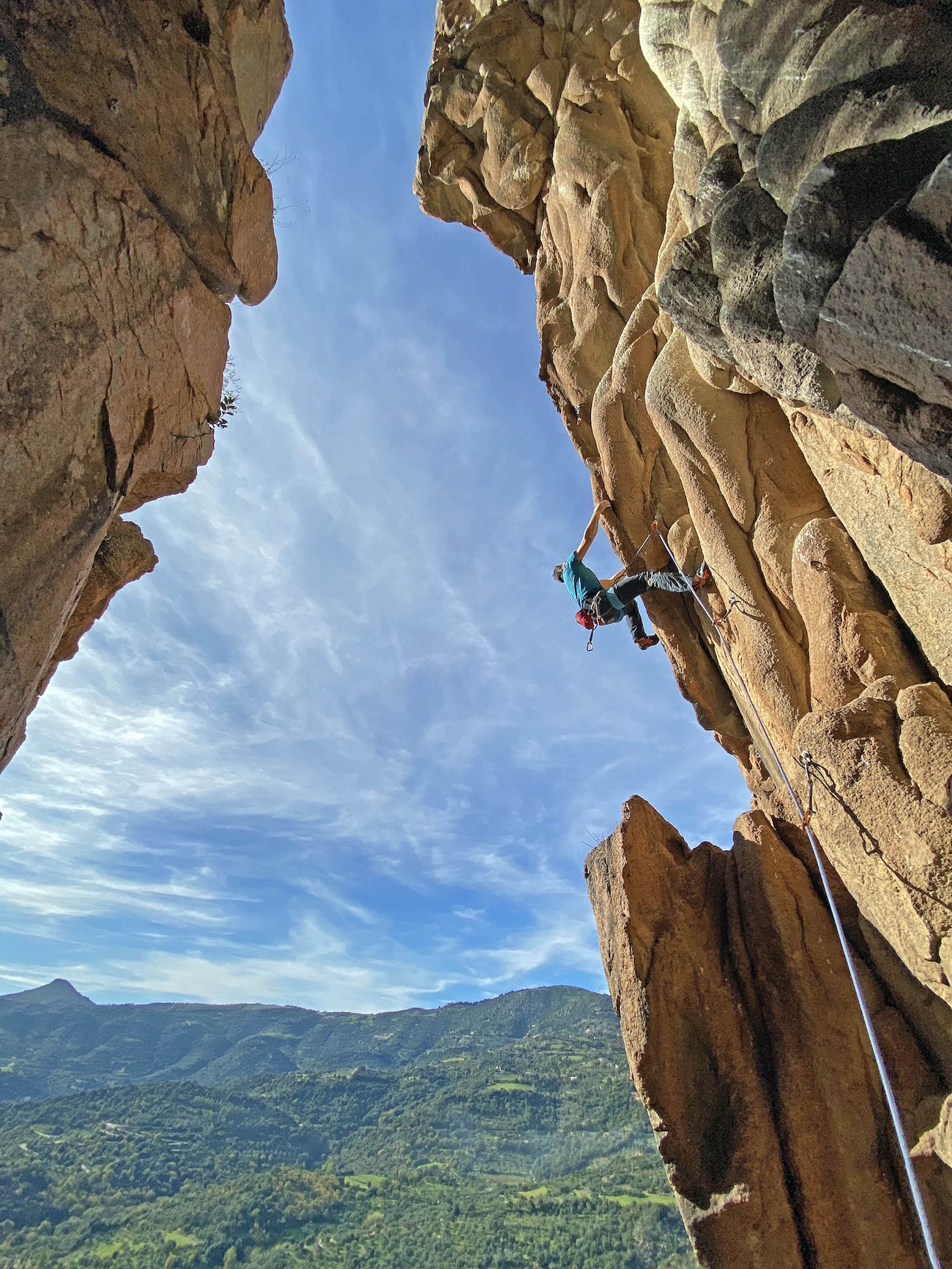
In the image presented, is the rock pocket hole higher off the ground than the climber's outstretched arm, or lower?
higher

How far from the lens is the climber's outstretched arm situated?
12.8 meters

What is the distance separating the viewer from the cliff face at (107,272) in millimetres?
5262

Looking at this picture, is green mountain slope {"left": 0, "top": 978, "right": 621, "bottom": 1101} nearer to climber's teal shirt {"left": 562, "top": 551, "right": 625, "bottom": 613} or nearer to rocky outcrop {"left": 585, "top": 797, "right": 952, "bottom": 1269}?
climber's teal shirt {"left": 562, "top": 551, "right": 625, "bottom": 613}

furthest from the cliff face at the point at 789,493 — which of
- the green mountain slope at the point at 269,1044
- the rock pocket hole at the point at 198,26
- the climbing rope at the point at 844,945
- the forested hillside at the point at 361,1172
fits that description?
the green mountain slope at the point at 269,1044

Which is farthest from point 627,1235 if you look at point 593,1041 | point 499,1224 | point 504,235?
point 504,235

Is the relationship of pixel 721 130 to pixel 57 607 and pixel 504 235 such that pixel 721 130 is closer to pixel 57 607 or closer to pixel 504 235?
pixel 57 607

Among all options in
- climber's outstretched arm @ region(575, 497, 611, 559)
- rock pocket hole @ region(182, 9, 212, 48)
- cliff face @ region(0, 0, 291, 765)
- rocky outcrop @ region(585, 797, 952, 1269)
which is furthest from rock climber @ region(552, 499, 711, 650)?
rock pocket hole @ region(182, 9, 212, 48)

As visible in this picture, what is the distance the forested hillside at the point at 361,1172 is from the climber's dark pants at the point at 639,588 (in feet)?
191

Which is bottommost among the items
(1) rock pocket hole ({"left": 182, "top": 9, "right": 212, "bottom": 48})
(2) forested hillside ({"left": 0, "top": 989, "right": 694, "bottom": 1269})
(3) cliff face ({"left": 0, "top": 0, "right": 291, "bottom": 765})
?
(2) forested hillside ({"left": 0, "top": 989, "right": 694, "bottom": 1269})

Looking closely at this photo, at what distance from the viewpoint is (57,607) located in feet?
18.0

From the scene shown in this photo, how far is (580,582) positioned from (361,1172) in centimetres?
12442

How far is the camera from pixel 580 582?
1248 cm

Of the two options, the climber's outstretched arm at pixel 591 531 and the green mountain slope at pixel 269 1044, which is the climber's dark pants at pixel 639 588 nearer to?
the climber's outstretched arm at pixel 591 531

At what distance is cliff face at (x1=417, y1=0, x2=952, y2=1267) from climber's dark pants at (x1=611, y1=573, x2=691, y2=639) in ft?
1.36
